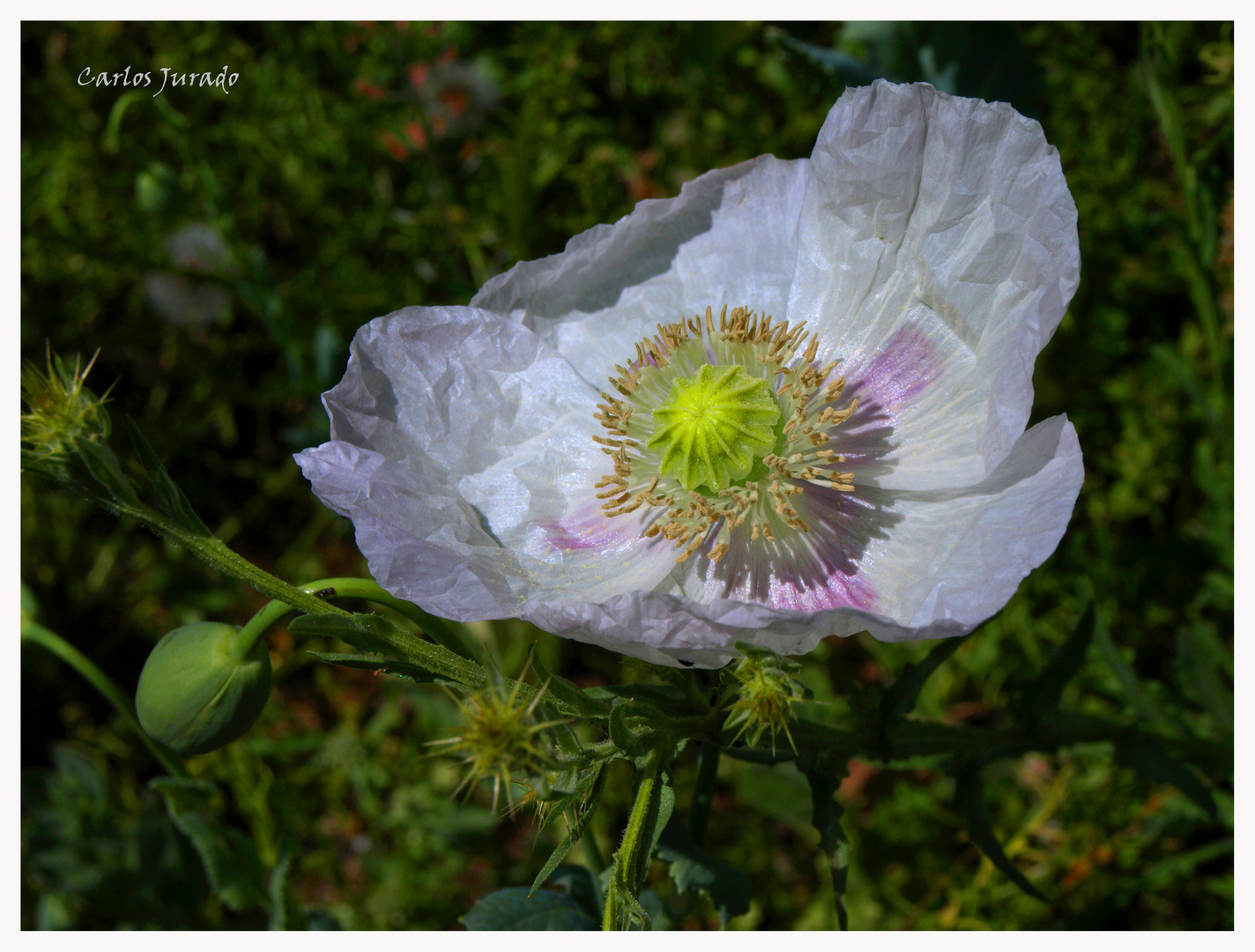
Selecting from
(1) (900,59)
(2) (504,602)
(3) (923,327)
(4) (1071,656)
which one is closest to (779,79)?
(1) (900,59)

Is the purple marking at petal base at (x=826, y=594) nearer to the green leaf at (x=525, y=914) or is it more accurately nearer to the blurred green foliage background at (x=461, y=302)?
the green leaf at (x=525, y=914)

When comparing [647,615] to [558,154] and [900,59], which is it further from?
[558,154]

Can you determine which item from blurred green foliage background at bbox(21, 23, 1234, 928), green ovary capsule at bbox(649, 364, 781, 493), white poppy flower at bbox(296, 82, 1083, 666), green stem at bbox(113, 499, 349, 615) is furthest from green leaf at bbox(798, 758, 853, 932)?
blurred green foliage background at bbox(21, 23, 1234, 928)

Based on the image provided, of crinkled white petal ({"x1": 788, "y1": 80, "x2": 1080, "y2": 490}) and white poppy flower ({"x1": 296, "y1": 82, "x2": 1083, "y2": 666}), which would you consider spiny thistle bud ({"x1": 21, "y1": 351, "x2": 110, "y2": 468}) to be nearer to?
white poppy flower ({"x1": 296, "y1": 82, "x2": 1083, "y2": 666})
